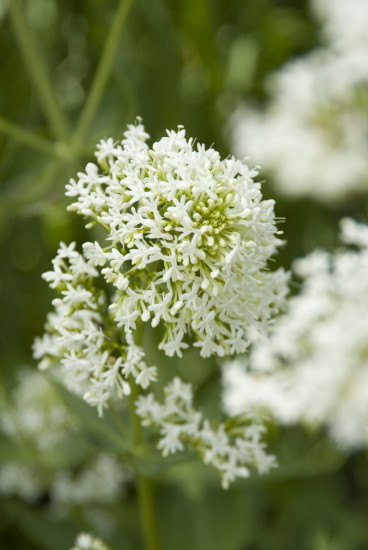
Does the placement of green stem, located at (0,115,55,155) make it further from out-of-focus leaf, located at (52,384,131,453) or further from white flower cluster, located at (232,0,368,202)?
white flower cluster, located at (232,0,368,202)

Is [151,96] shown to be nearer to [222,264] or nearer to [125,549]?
[125,549]

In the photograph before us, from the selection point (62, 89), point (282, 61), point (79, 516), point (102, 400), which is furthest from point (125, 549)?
point (282, 61)

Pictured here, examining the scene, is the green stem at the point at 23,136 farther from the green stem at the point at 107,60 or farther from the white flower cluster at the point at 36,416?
the white flower cluster at the point at 36,416

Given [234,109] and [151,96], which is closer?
[151,96]

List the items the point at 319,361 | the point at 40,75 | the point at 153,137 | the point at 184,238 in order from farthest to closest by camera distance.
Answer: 1. the point at 153,137
2. the point at 40,75
3. the point at 319,361
4. the point at 184,238

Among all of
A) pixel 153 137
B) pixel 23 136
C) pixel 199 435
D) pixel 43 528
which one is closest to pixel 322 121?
pixel 153 137

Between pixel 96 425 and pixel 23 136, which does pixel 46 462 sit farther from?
pixel 23 136


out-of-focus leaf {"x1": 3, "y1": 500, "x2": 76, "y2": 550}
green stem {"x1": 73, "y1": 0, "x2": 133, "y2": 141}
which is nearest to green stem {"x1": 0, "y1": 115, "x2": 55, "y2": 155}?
green stem {"x1": 73, "y1": 0, "x2": 133, "y2": 141}
